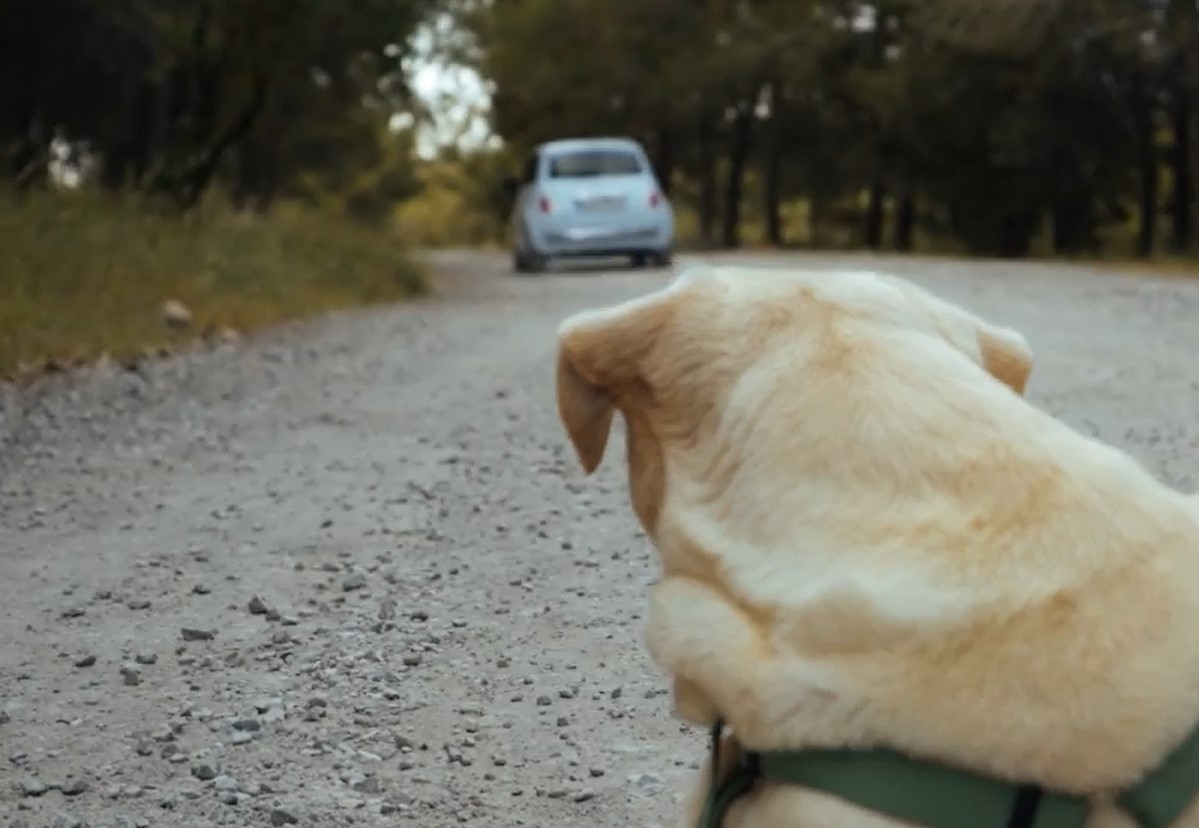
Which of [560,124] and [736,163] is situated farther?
[560,124]

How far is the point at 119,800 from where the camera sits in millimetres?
3758

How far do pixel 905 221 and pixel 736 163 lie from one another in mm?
5300

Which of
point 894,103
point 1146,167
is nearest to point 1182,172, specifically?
point 1146,167

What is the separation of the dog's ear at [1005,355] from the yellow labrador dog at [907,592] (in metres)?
0.16

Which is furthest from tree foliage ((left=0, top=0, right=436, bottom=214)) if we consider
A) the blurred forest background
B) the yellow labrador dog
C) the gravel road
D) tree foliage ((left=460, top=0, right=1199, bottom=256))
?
the yellow labrador dog

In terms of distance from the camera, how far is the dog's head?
2098mm

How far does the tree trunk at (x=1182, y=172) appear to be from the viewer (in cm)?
3075

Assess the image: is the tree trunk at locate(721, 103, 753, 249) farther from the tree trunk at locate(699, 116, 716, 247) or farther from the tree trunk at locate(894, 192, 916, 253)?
the tree trunk at locate(894, 192, 916, 253)

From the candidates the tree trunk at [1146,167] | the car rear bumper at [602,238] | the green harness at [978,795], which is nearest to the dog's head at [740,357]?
the green harness at [978,795]

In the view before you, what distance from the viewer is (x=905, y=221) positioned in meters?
41.7

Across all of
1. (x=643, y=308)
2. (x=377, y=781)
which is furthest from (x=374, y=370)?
(x=643, y=308)

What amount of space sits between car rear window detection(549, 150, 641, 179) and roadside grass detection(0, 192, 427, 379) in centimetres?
514

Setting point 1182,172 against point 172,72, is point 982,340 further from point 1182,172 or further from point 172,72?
point 1182,172

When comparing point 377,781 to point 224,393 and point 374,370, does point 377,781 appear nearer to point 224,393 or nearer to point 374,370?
point 224,393
